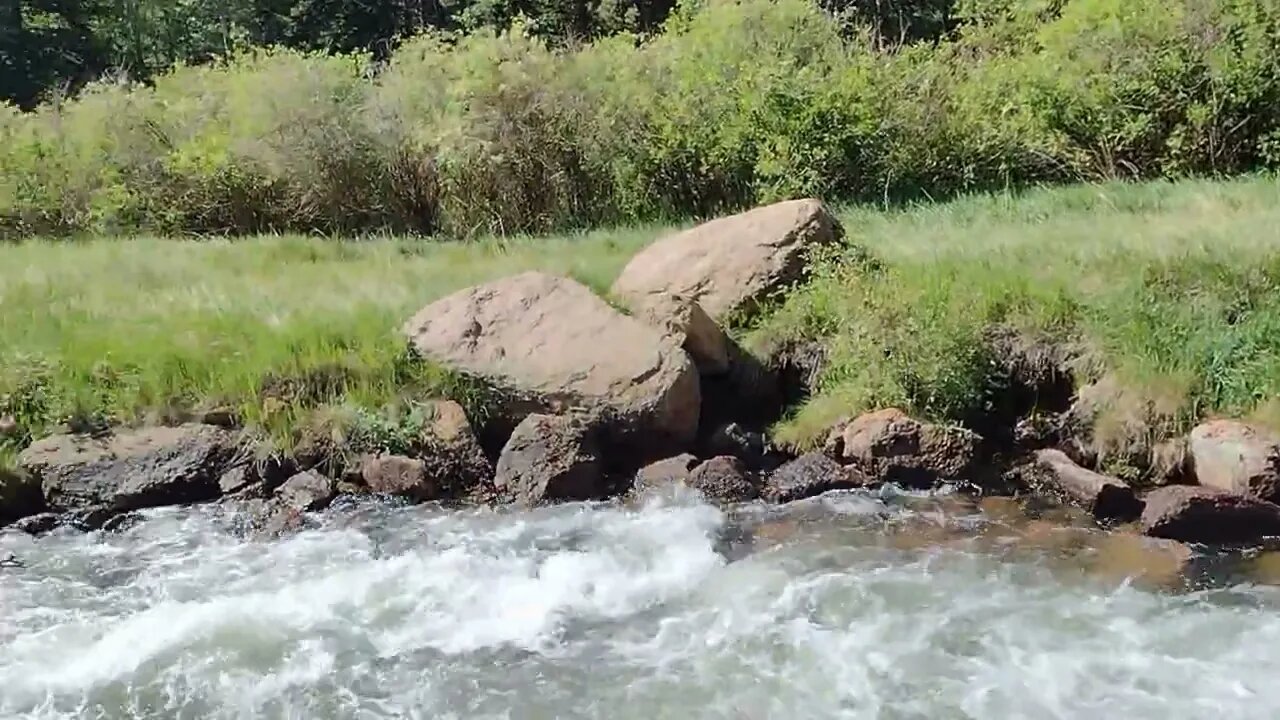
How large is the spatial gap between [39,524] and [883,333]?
5745 mm

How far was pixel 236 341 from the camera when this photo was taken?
372 inches

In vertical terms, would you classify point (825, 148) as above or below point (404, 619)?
above

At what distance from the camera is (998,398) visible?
881 centimetres

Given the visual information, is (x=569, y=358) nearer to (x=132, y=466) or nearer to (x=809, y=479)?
(x=809, y=479)

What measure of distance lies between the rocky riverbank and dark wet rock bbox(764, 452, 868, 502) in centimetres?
1

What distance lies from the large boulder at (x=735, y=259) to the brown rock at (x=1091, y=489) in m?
2.66

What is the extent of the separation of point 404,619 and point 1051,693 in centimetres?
326

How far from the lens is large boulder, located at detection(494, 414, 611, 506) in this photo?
825cm

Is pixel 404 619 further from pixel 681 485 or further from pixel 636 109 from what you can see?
pixel 636 109

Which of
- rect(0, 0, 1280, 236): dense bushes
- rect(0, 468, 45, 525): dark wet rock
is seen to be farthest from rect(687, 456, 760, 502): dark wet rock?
rect(0, 0, 1280, 236): dense bushes

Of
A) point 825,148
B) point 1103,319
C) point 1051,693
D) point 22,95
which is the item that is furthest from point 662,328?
point 22,95

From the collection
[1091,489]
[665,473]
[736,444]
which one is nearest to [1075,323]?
[1091,489]

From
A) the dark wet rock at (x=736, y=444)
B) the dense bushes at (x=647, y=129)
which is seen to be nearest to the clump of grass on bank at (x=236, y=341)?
the dark wet rock at (x=736, y=444)

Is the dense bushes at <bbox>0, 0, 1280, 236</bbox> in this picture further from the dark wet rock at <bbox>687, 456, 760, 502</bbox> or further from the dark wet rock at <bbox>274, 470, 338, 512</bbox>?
the dark wet rock at <bbox>274, 470, 338, 512</bbox>
